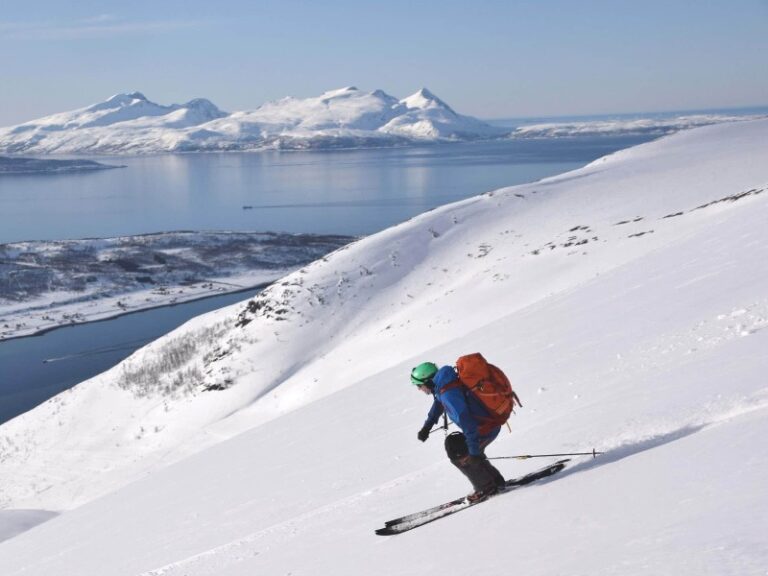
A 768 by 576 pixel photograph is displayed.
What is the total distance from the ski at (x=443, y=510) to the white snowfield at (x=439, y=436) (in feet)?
0.63

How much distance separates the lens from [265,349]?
1396 inches

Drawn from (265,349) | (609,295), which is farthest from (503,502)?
(265,349)

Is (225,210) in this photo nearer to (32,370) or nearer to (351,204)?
(351,204)

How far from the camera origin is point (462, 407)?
661 centimetres

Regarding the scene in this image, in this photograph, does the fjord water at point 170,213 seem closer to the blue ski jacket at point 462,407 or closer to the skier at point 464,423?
the skier at point 464,423

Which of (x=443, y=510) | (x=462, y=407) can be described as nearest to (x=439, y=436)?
(x=443, y=510)

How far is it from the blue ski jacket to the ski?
0.62m

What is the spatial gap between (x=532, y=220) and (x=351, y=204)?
8064 cm

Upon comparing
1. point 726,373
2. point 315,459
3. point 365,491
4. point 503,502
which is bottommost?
point 315,459

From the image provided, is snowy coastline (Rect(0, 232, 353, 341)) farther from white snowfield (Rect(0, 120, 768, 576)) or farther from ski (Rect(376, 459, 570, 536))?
ski (Rect(376, 459, 570, 536))

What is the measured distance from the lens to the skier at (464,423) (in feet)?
21.7

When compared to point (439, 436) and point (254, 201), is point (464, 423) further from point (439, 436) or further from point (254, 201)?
point (254, 201)

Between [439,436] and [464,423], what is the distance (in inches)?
182

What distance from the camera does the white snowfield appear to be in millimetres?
5438
